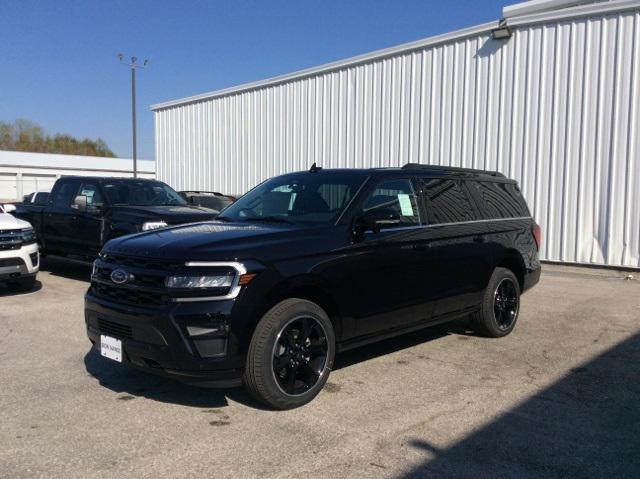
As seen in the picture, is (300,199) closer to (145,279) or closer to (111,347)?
(145,279)

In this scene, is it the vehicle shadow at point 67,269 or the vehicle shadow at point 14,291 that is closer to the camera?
the vehicle shadow at point 14,291

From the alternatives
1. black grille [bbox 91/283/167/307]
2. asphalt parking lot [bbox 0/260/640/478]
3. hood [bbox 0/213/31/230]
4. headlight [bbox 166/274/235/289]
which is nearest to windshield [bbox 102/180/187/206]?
hood [bbox 0/213/31/230]

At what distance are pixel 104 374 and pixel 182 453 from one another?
188 cm

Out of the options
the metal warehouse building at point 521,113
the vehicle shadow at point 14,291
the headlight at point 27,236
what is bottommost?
the vehicle shadow at point 14,291

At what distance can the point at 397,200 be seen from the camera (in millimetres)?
5355

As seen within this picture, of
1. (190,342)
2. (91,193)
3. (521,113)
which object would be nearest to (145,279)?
(190,342)

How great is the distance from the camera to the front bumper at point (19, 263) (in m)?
8.32

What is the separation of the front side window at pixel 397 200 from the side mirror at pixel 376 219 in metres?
0.15

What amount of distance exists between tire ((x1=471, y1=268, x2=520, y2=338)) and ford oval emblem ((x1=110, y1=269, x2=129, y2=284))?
148 inches

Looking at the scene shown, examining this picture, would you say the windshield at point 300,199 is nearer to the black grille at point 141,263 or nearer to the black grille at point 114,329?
the black grille at point 141,263

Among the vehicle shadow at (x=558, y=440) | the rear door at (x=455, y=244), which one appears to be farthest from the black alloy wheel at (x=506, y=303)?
the vehicle shadow at (x=558, y=440)

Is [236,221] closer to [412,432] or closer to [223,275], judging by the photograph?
[223,275]

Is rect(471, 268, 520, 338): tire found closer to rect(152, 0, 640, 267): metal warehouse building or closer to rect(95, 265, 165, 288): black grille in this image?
rect(95, 265, 165, 288): black grille

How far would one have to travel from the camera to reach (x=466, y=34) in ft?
42.8
